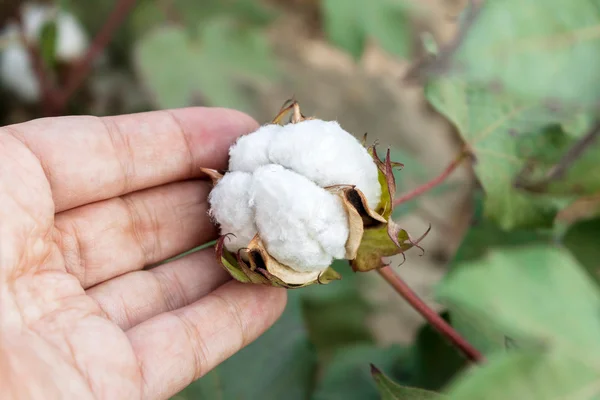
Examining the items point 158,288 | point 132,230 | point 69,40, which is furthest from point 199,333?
point 69,40

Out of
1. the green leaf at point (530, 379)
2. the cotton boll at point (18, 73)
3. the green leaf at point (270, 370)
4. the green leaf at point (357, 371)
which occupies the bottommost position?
the green leaf at point (357, 371)

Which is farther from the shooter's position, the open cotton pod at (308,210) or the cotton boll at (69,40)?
the cotton boll at (69,40)

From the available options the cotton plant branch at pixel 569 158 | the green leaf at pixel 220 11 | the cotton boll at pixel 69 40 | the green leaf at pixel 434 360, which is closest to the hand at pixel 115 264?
the green leaf at pixel 434 360

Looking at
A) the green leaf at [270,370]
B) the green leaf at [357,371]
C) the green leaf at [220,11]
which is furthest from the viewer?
the green leaf at [220,11]

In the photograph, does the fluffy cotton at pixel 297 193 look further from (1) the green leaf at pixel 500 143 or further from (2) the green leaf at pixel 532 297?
(2) the green leaf at pixel 532 297

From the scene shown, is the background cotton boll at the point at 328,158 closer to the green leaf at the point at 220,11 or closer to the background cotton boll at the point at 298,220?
the background cotton boll at the point at 298,220

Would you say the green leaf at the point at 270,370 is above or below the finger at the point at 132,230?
below

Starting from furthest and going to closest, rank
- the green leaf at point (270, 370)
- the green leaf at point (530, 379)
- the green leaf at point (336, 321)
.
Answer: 1. the green leaf at point (336, 321)
2. the green leaf at point (270, 370)
3. the green leaf at point (530, 379)

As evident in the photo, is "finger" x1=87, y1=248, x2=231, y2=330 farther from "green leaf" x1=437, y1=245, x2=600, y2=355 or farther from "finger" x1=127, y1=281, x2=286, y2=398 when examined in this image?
"green leaf" x1=437, y1=245, x2=600, y2=355
